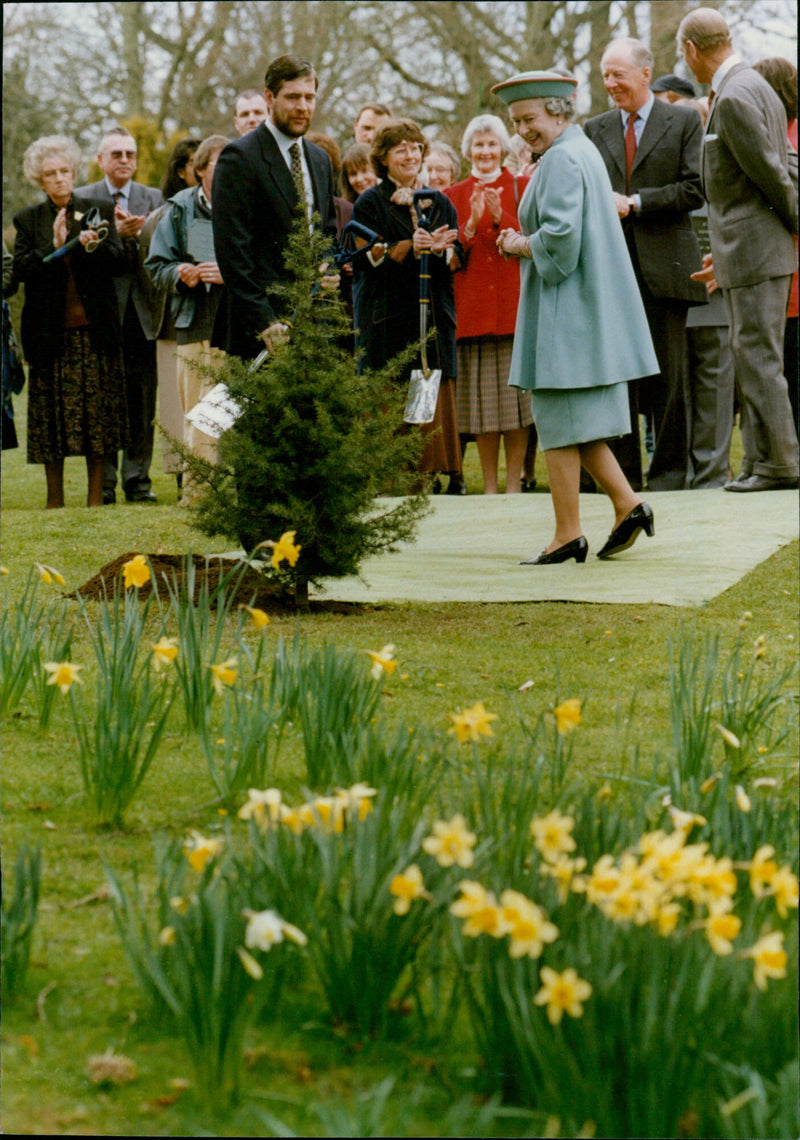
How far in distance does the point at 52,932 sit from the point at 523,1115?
918 mm

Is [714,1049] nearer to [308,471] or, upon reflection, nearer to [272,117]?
[308,471]

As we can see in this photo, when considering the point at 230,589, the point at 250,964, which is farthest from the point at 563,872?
the point at 230,589

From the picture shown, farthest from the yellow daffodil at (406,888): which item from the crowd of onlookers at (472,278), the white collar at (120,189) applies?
the white collar at (120,189)

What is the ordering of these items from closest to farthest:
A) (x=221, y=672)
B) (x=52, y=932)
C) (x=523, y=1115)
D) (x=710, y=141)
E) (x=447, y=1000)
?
(x=523, y=1115)
(x=447, y=1000)
(x=52, y=932)
(x=221, y=672)
(x=710, y=141)

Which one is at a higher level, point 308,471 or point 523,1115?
point 308,471

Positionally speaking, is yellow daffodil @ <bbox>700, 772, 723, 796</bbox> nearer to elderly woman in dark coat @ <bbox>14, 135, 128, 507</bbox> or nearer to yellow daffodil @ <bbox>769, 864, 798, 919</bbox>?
yellow daffodil @ <bbox>769, 864, 798, 919</bbox>

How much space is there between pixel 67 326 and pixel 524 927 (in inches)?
295

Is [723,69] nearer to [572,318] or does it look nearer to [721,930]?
[572,318]

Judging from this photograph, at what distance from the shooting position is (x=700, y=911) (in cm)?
190

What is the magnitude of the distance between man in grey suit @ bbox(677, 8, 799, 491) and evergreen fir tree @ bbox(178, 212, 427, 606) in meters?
3.39

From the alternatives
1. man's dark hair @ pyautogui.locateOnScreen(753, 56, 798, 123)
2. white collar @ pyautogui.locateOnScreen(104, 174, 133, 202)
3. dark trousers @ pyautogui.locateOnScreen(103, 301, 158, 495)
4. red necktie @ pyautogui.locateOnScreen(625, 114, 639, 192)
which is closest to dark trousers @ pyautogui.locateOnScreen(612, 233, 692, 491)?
red necktie @ pyautogui.locateOnScreen(625, 114, 639, 192)

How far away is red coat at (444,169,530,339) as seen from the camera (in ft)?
29.3

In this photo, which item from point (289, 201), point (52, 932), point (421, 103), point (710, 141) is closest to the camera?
point (52, 932)

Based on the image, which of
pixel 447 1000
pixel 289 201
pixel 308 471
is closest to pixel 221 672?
pixel 447 1000
